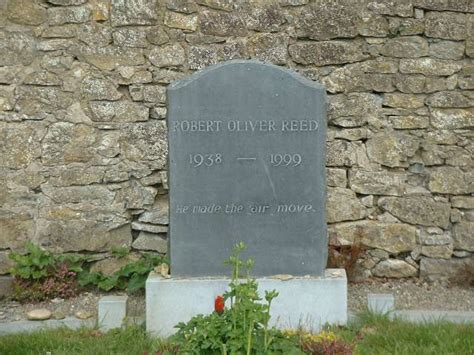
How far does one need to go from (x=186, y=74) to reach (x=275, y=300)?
87.0 inches

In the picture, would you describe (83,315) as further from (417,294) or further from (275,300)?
(417,294)

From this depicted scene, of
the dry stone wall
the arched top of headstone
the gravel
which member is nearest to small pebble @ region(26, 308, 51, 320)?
the dry stone wall

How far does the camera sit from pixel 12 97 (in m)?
5.73

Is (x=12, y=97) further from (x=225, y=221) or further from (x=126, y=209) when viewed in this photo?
(x=225, y=221)

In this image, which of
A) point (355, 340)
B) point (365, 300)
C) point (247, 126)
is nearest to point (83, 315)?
point (247, 126)

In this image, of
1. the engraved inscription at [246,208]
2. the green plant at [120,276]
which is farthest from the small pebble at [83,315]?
the engraved inscription at [246,208]

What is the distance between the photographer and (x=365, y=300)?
17.0 feet

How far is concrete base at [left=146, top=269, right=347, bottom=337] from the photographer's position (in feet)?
14.5

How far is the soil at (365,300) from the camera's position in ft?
16.8

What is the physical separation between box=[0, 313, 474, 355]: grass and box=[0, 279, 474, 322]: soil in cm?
34

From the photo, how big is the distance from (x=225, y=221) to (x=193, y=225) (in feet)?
0.67

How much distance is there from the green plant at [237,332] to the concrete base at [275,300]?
2.52 ft

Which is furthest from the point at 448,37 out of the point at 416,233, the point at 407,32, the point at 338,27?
the point at 416,233

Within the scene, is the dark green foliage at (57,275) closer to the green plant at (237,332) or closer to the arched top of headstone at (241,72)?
the arched top of headstone at (241,72)
